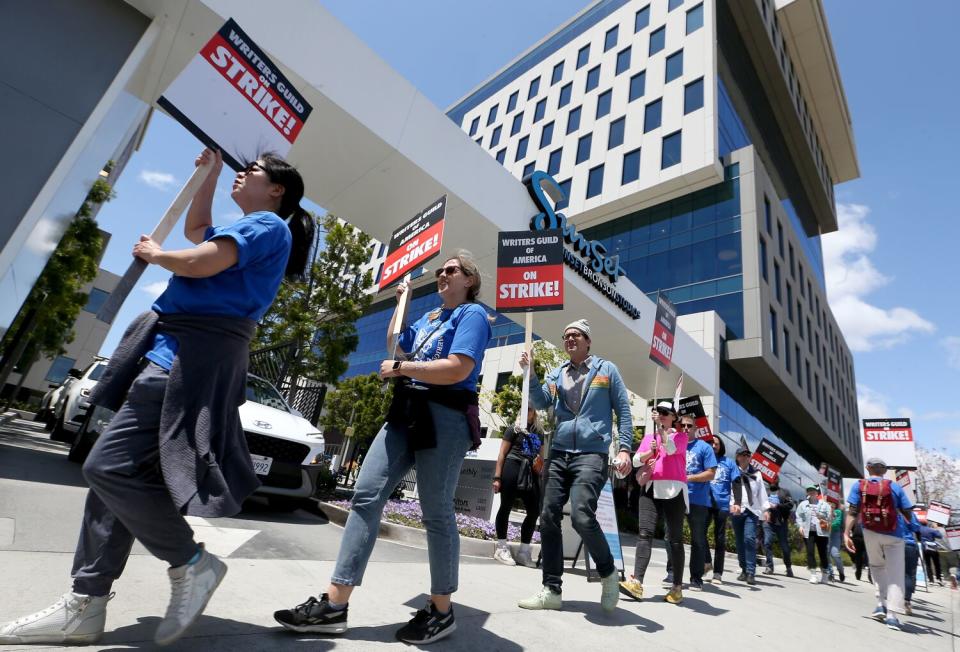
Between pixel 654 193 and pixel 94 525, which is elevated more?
pixel 654 193

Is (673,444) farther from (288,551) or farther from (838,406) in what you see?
(838,406)

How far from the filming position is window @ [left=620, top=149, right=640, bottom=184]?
26.4 meters

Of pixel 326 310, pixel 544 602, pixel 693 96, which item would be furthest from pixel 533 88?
pixel 544 602

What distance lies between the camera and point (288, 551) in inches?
151

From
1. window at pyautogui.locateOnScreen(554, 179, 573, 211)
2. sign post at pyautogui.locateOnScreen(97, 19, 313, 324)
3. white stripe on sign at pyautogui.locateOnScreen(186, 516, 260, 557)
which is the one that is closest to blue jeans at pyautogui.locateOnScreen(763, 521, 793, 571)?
white stripe on sign at pyautogui.locateOnScreen(186, 516, 260, 557)

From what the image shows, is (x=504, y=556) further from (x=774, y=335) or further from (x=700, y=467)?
(x=774, y=335)

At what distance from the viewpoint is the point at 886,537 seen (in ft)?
18.3

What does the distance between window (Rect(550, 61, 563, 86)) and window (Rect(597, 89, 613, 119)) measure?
17.2 feet

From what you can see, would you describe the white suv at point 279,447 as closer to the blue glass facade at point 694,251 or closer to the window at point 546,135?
the blue glass facade at point 694,251

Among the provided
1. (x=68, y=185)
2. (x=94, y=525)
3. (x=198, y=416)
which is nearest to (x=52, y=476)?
(x=68, y=185)

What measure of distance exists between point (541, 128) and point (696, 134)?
1227 cm

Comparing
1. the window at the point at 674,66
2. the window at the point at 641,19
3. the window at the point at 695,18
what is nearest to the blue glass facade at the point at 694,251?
the window at the point at 674,66

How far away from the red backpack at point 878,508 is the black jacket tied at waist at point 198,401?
671 centimetres

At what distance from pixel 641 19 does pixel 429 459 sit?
34.8m
